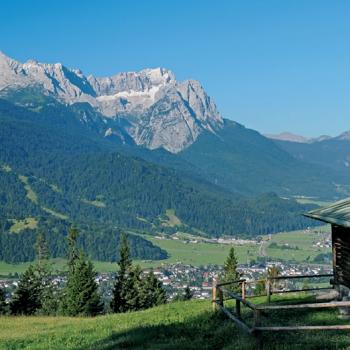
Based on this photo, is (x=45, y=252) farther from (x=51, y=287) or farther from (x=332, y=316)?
(x=332, y=316)

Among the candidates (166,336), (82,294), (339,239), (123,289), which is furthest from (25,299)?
(166,336)

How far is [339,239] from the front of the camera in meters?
27.7

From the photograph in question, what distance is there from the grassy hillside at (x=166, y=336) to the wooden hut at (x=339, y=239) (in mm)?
2098

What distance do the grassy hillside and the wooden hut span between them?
2.10 meters

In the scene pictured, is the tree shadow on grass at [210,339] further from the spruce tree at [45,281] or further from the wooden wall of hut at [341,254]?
the spruce tree at [45,281]

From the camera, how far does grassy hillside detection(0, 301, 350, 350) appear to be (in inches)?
720

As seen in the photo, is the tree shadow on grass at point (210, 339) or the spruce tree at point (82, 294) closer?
the tree shadow on grass at point (210, 339)

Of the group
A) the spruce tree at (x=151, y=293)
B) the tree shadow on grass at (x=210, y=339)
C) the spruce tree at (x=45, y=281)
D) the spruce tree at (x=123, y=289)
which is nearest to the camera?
the tree shadow on grass at (x=210, y=339)

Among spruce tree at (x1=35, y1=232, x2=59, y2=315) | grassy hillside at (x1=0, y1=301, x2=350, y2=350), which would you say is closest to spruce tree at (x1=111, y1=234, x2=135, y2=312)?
spruce tree at (x1=35, y1=232, x2=59, y2=315)

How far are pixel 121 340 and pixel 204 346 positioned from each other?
3.27 m

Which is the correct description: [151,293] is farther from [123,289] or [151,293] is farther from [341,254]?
[341,254]

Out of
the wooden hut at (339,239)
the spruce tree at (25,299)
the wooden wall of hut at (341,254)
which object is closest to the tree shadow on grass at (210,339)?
the wooden wall of hut at (341,254)

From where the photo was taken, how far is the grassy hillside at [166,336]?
1828 centimetres

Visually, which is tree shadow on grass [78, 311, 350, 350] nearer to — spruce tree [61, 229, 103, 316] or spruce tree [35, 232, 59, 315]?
spruce tree [61, 229, 103, 316]
